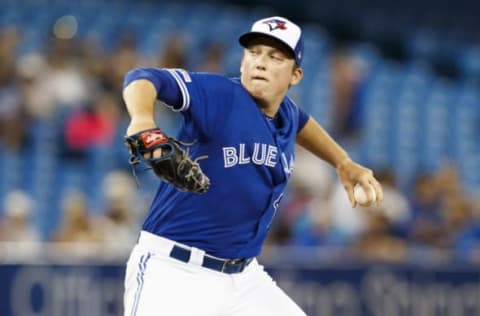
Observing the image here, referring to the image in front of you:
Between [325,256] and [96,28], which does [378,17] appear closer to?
[96,28]

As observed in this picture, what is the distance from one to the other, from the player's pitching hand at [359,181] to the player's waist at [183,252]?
733mm

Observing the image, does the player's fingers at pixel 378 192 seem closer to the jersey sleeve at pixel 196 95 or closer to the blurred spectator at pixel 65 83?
the jersey sleeve at pixel 196 95

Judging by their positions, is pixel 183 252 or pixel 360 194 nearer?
pixel 183 252

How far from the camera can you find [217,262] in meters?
4.90

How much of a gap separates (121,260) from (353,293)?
5.97 ft

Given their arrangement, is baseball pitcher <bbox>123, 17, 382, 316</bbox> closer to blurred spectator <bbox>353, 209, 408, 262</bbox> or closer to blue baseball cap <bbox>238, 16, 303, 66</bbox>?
blue baseball cap <bbox>238, 16, 303, 66</bbox>

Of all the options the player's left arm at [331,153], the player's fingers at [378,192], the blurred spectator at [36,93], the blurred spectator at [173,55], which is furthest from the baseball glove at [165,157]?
the blurred spectator at [173,55]

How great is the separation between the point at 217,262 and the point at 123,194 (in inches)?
174

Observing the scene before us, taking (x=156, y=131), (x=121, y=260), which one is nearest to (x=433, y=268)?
(x=121, y=260)

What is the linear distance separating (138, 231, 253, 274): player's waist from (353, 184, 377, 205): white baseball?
70 cm

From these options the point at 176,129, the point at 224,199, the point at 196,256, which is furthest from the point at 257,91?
the point at 176,129

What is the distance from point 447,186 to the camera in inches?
400

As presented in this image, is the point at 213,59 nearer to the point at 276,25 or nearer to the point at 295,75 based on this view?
the point at 295,75

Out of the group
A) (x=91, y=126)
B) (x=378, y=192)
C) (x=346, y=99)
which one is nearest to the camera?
(x=378, y=192)
